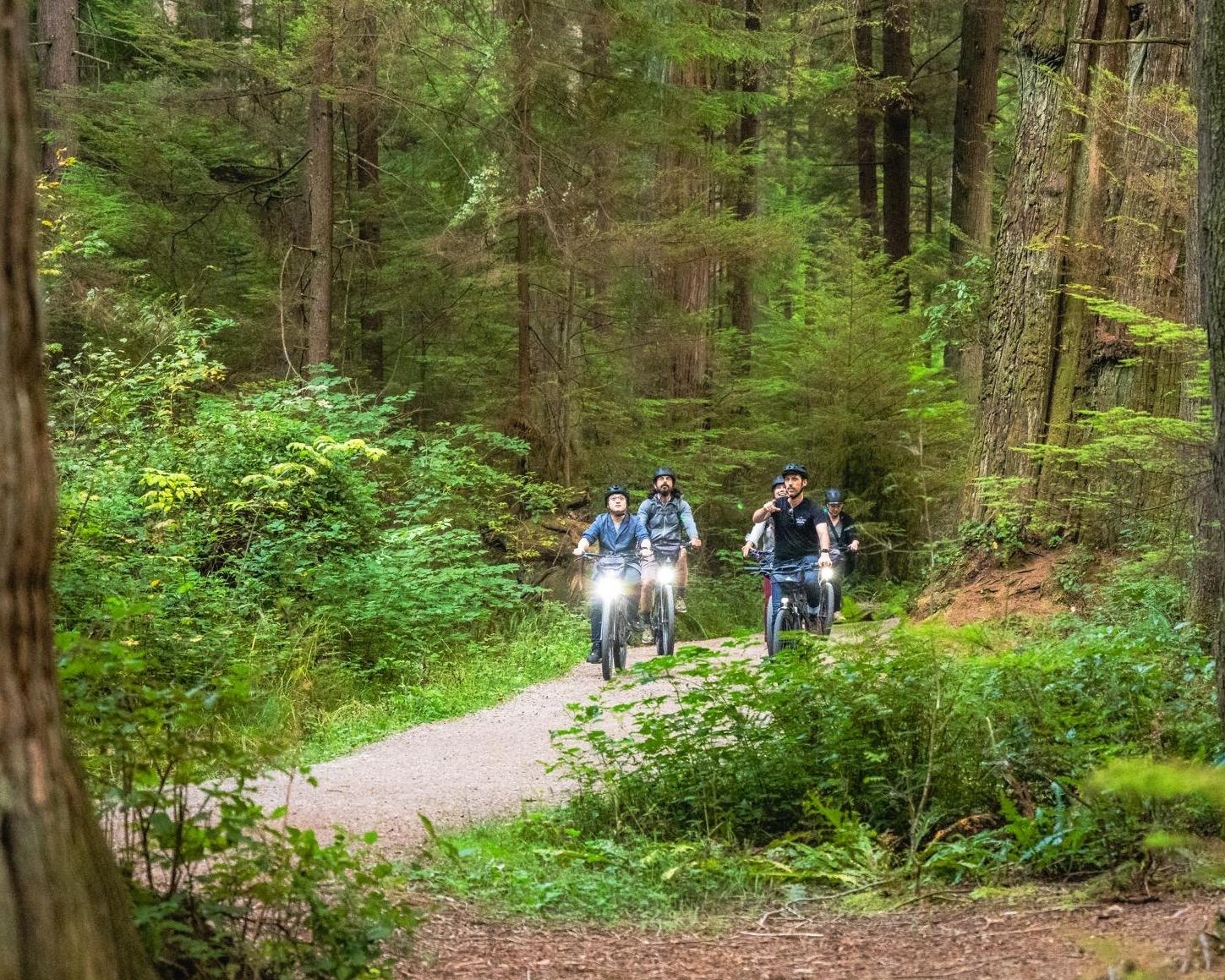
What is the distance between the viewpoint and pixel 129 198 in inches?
829

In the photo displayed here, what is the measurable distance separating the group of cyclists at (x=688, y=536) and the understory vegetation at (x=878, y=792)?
415 cm

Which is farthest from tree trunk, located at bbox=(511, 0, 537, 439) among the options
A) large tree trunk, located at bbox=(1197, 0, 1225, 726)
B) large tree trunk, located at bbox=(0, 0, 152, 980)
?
large tree trunk, located at bbox=(0, 0, 152, 980)

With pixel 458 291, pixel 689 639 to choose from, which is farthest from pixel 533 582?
pixel 458 291

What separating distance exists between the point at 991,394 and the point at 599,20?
9.56 meters

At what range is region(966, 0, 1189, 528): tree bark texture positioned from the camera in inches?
477

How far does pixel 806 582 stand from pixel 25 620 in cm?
958

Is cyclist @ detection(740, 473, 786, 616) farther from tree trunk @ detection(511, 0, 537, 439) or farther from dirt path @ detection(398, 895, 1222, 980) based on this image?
tree trunk @ detection(511, 0, 537, 439)

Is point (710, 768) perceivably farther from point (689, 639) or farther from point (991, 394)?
point (689, 639)

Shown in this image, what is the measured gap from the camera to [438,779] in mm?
9086

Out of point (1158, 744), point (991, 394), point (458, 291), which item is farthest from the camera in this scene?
point (458, 291)

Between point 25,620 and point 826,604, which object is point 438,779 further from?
point 25,620

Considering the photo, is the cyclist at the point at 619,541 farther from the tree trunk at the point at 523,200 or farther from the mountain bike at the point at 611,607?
the tree trunk at the point at 523,200

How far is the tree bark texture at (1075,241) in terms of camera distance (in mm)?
12109

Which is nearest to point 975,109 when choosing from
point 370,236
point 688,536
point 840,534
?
point 370,236
